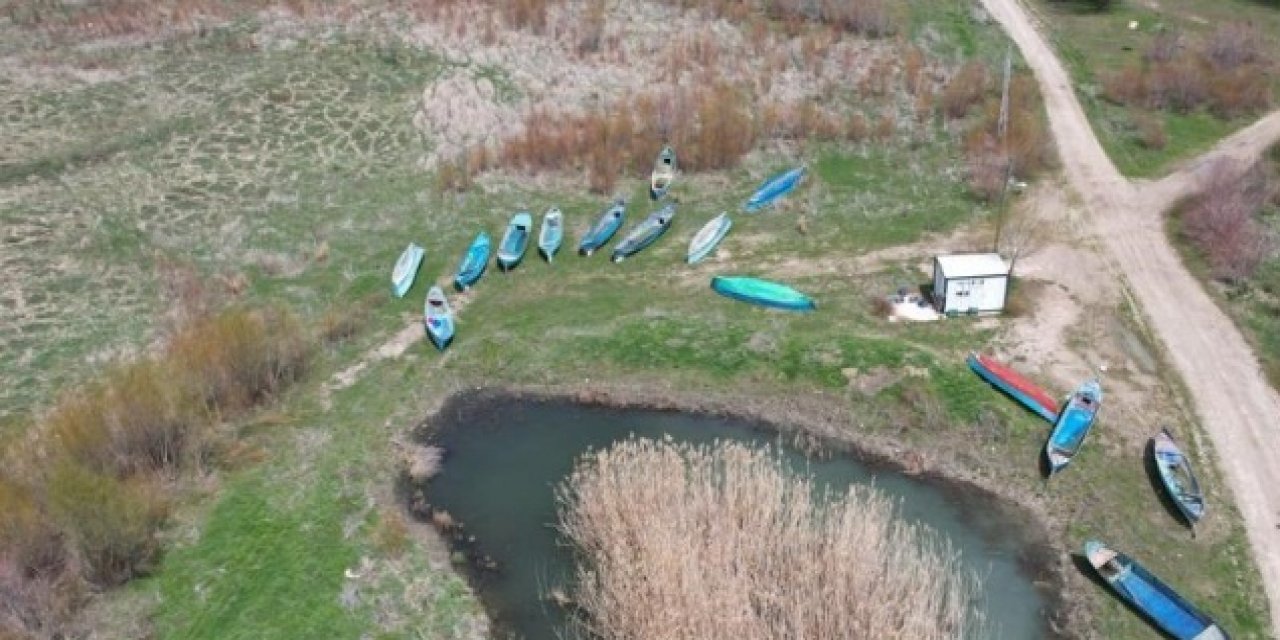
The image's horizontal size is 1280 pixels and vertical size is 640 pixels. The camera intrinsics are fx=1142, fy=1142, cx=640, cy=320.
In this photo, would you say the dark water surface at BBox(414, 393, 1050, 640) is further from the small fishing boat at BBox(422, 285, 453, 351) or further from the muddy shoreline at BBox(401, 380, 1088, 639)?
the small fishing boat at BBox(422, 285, 453, 351)

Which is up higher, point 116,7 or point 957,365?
point 116,7

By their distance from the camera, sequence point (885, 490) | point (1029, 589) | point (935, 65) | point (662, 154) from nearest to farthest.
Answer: point (1029, 589)
point (885, 490)
point (662, 154)
point (935, 65)

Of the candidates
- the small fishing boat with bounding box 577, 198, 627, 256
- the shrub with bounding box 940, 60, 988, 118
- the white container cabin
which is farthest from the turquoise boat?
the shrub with bounding box 940, 60, 988, 118

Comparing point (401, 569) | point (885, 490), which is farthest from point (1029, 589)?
point (401, 569)

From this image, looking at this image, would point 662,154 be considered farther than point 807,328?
Yes

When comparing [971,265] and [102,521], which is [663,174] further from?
[102,521]

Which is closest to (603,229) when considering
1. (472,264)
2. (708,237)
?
(708,237)

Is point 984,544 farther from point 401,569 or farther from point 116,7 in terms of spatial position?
point 116,7
